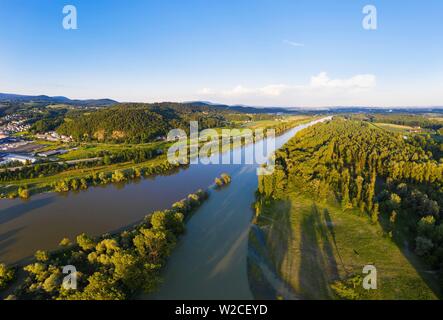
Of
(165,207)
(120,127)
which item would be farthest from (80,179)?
(120,127)

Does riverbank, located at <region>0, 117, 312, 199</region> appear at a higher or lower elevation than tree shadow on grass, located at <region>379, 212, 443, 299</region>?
higher

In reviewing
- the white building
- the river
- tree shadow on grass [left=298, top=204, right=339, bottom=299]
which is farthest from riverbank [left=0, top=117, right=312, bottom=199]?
tree shadow on grass [left=298, top=204, right=339, bottom=299]

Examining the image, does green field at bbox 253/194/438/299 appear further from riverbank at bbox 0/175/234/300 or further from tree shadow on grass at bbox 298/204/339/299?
riverbank at bbox 0/175/234/300

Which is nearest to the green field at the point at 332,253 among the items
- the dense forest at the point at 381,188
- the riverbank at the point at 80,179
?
the dense forest at the point at 381,188

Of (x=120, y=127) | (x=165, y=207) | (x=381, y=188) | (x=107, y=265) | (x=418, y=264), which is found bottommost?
(x=418, y=264)

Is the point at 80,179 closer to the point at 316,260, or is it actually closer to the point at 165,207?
the point at 165,207

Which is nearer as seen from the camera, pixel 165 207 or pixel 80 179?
pixel 165 207
